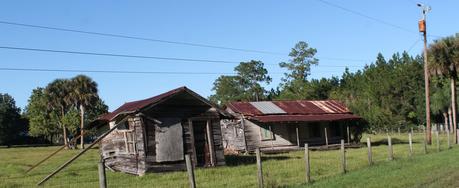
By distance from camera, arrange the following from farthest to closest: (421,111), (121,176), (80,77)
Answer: (421,111) < (80,77) < (121,176)

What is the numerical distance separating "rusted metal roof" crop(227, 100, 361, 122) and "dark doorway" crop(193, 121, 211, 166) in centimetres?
1224

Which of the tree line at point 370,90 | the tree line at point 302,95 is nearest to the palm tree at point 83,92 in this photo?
the tree line at point 302,95

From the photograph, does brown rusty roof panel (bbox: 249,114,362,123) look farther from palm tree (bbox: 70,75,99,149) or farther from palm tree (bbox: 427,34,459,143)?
palm tree (bbox: 70,75,99,149)

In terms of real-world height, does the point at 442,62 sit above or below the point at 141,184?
above

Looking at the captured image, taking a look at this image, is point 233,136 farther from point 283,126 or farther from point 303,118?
point 303,118

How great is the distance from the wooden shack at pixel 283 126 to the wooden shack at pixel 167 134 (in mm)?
11966

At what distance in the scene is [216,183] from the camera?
57.6 feet

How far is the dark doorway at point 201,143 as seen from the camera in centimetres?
2481

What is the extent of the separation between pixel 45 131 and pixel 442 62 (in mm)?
61410

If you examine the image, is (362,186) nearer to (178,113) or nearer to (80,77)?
(178,113)

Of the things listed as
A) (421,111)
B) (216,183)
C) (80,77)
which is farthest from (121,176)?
(421,111)

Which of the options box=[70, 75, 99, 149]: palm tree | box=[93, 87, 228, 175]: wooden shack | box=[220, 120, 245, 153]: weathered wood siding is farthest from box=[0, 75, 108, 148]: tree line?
box=[93, 87, 228, 175]: wooden shack

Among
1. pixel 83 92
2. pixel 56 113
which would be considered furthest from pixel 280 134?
pixel 56 113

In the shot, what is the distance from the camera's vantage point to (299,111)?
41000 mm
